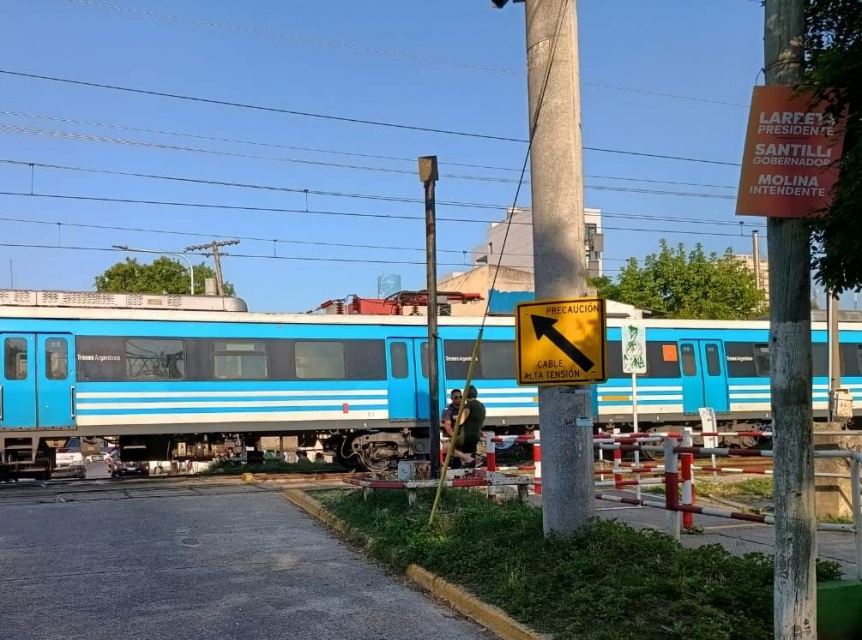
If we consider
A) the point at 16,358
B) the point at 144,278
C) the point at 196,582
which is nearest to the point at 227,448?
the point at 16,358

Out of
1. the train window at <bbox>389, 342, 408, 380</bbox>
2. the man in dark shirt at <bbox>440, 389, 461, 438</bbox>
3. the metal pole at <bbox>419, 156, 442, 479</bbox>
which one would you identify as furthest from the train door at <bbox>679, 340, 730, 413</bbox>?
the metal pole at <bbox>419, 156, 442, 479</bbox>

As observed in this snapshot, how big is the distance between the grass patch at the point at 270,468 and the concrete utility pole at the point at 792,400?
14.7 meters

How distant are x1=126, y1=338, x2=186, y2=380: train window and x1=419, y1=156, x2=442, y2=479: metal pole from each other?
7.34 m

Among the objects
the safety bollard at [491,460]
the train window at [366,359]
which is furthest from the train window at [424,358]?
the safety bollard at [491,460]

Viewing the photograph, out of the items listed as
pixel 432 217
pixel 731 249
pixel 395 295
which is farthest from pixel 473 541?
pixel 731 249

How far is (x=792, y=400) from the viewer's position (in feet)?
13.7

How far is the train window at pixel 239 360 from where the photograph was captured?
53.9ft

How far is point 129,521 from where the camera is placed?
10.6 metres

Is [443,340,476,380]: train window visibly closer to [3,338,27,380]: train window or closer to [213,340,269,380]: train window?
[213,340,269,380]: train window

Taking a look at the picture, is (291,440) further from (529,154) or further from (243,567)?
(529,154)

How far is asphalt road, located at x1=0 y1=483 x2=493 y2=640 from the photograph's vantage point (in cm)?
600

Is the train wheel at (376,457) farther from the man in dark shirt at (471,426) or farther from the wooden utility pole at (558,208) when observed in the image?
the wooden utility pole at (558,208)

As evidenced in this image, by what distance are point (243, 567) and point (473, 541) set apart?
2.31 meters

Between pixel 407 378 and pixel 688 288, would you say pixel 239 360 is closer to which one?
pixel 407 378
